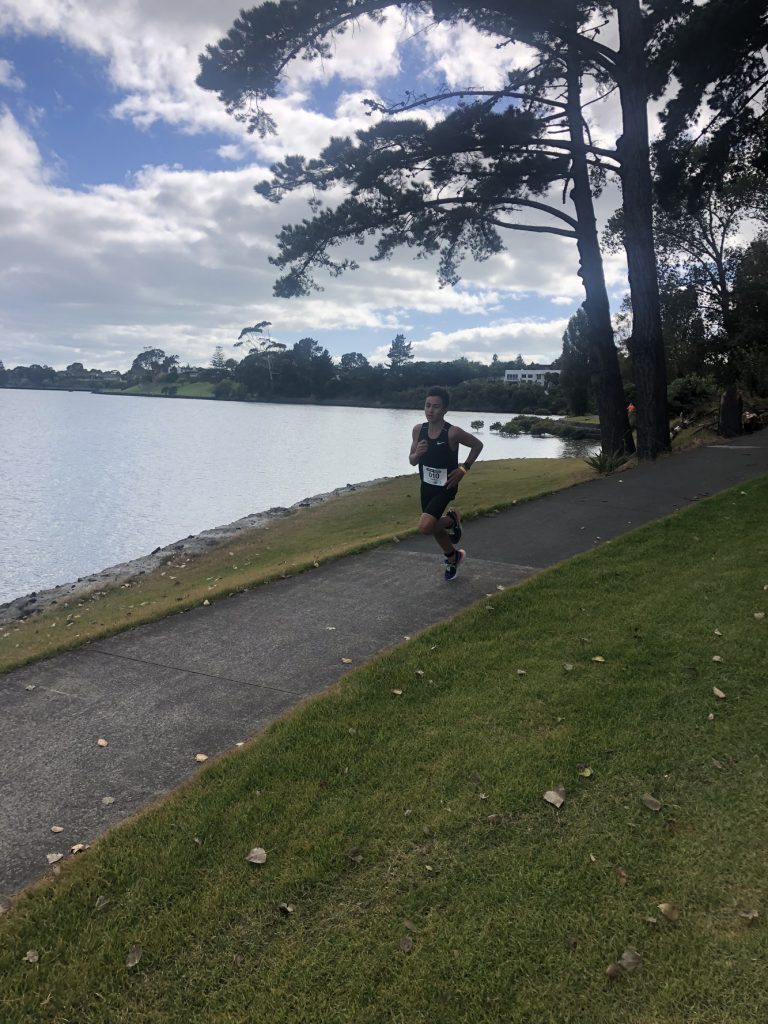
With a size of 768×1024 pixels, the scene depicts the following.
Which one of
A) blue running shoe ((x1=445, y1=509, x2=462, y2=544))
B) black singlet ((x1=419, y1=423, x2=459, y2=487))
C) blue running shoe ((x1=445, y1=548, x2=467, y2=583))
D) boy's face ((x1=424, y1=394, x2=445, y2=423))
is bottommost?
blue running shoe ((x1=445, y1=548, x2=467, y2=583))

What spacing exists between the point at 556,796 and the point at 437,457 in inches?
144

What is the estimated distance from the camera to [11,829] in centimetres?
335

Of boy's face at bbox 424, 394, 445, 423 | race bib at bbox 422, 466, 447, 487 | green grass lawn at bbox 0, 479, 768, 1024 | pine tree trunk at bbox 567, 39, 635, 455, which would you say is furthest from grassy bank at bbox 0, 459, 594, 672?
green grass lawn at bbox 0, 479, 768, 1024

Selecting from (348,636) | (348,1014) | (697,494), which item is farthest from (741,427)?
(348,1014)

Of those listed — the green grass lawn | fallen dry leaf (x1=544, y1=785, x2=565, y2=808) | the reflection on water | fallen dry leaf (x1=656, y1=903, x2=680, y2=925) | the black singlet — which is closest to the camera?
the green grass lawn

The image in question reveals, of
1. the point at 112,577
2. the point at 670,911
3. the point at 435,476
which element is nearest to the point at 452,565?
the point at 435,476

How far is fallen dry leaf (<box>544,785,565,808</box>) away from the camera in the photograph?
134 inches

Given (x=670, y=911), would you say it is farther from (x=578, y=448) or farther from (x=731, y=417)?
(x=578, y=448)

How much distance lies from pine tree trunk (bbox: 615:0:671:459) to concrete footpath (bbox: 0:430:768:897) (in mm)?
6174

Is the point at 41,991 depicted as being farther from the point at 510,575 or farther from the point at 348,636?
the point at 510,575

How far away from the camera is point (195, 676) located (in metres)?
5.11

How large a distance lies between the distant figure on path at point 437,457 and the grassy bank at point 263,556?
6.67 ft

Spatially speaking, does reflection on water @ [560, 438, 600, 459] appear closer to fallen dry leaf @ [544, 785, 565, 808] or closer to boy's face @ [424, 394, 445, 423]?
boy's face @ [424, 394, 445, 423]

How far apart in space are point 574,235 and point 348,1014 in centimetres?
1660
